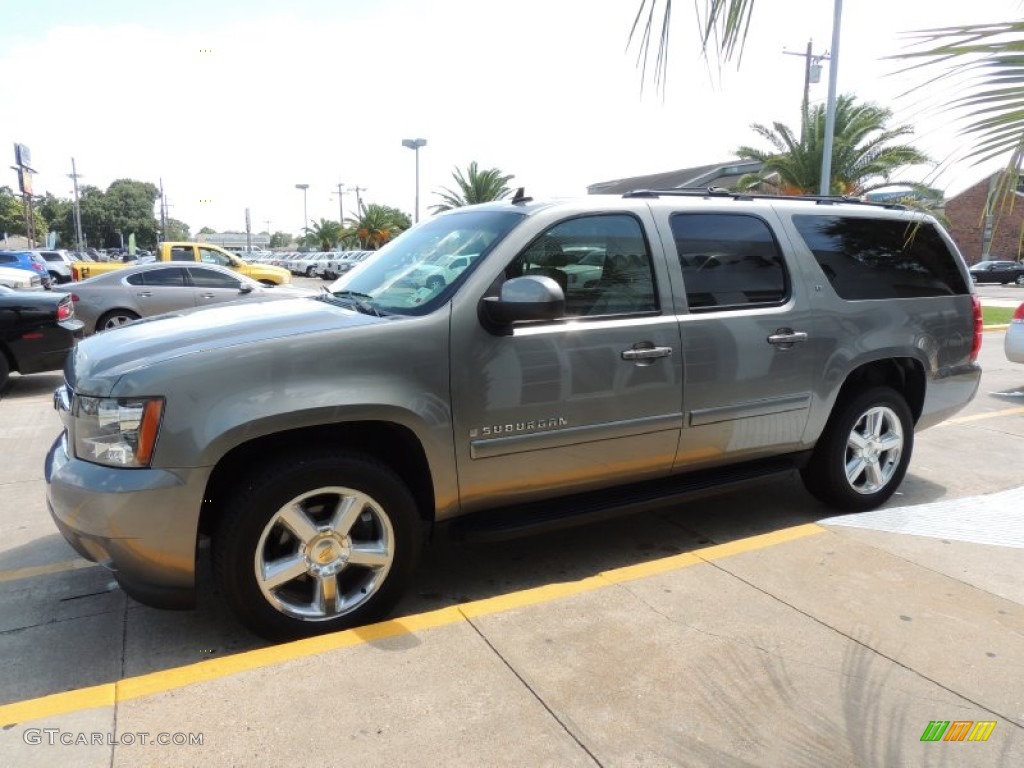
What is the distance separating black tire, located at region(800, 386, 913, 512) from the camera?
4.29 m

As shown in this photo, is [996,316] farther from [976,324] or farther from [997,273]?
[997,273]

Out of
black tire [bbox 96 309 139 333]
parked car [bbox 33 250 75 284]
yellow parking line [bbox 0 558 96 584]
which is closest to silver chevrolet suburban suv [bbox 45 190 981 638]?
yellow parking line [bbox 0 558 96 584]

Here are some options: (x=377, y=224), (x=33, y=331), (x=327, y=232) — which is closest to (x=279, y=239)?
(x=327, y=232)

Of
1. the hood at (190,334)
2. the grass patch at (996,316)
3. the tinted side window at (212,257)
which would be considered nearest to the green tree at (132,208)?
the tinted side window at (212,257)

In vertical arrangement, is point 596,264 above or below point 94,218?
below

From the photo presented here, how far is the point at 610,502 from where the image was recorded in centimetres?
358

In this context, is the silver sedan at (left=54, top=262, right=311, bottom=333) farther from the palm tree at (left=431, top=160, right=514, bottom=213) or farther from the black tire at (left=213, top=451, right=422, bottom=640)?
the palm tree at (left=431, top=160, right=514, bottom=213)

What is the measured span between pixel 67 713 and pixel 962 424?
7186mm

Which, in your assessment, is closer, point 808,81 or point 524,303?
point 524,303

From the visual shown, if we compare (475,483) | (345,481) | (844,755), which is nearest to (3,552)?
(345,481)

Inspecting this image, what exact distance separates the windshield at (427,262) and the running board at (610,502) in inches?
38.3

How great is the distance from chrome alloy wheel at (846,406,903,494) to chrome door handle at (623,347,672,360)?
1505 mm

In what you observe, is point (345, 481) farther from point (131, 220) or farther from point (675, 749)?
point (131, 220)

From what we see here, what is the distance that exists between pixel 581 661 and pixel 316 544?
1.10 meters
